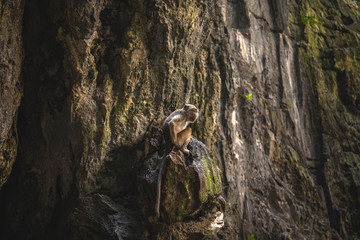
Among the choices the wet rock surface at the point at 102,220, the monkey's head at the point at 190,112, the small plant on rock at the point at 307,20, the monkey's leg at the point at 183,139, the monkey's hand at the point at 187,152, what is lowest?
the wet rock surface at the point at 102,220

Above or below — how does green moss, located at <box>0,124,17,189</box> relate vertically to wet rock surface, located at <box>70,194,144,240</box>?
above

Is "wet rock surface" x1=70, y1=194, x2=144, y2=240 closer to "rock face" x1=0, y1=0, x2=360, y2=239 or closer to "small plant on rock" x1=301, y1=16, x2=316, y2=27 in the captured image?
"rock face" x1=0, y1=0, x2=360, y2=239

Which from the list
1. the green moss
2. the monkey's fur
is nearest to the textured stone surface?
the green moss

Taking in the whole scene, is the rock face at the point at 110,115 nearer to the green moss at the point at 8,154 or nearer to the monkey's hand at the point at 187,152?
the green moss at the point at 8,154

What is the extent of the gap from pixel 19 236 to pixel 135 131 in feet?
8.58

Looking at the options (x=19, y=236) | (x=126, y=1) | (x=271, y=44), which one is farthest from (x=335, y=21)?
(x=19, y=236)

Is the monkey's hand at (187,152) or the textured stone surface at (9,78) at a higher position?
the textured stone surface at (9,78)

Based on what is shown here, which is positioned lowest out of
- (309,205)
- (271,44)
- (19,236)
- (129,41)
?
(19,236)

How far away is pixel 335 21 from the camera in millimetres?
12930

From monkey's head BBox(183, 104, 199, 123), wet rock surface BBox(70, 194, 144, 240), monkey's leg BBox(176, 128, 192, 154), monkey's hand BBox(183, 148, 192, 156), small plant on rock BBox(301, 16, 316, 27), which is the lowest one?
wet rock surface BBox(70, 194, 144, 240)

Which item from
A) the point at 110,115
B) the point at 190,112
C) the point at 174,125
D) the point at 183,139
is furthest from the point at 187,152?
the point at 110,115

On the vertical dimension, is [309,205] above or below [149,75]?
below

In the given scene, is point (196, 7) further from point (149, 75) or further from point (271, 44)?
point (271, 44)

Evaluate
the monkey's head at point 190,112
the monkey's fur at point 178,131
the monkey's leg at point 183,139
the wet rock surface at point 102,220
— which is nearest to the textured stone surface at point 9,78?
the wet rock surface at point 102,220
